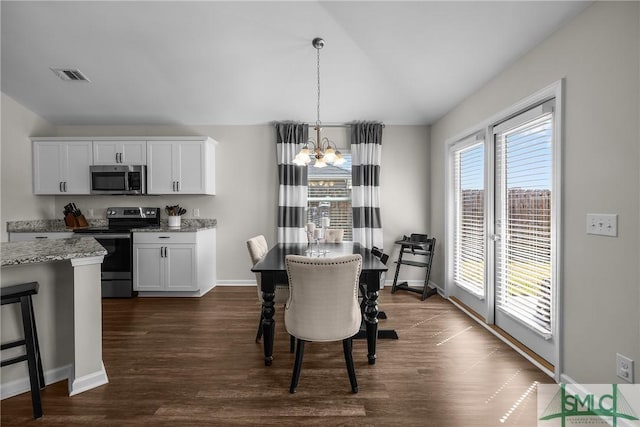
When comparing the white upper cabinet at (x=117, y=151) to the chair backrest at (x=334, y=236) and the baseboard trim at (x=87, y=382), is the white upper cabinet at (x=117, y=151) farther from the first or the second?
the baseboard trim at (x=87, y=382)

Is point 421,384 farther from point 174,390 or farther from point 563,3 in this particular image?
point 563,3

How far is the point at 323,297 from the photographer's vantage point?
6.34 ft

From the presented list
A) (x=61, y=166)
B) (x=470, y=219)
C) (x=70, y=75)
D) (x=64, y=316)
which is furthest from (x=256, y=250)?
(x=61, y=166)

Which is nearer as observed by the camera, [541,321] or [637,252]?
[637,252]

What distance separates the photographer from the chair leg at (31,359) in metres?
1.80

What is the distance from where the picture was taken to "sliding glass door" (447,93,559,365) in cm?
233

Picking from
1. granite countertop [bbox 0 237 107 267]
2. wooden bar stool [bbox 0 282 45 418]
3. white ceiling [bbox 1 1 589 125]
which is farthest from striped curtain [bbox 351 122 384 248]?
wooden bar stool [bbox 0 282 45 418]

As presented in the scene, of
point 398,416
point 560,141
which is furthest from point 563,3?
point 398,416

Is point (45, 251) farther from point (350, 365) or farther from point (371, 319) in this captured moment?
point (371, 319)

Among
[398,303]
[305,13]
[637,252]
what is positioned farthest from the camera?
[398,303]

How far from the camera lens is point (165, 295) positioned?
168 inches

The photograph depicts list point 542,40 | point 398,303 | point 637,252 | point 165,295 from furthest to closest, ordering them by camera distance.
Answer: point 165,295, point 398,303, point 542,40, point 637,252

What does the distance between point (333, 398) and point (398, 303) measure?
6.92ft

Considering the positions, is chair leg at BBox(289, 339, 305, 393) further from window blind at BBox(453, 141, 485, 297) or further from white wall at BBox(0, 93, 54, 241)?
white wall at BBox(0, 93, 54, 241)
